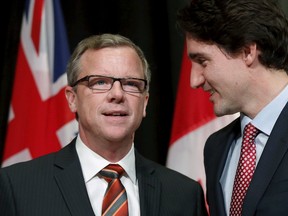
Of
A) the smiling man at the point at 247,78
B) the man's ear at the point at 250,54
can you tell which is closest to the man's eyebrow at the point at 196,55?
the smiling man at the point at 247,78

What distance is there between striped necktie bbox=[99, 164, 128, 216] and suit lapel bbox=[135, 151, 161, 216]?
67 mm

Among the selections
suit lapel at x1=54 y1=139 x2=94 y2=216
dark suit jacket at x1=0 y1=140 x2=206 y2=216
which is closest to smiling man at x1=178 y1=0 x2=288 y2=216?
dark suit jacket at x1=0 y1=140 x2=206 y2=216

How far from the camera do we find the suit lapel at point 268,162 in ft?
6.40

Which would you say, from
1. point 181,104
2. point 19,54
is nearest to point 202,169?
point 181,104

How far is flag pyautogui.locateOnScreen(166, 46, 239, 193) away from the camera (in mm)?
2998

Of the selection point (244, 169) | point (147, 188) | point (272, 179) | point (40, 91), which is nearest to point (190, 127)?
point (40, 91)

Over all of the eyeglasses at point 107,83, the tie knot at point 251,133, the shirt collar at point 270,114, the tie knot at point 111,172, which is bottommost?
the tie knot at point 111,172

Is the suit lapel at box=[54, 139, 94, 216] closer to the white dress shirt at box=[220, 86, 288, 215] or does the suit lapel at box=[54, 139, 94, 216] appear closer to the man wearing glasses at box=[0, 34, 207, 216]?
the man wearing glasses at box=[0, 34, 207, 216]

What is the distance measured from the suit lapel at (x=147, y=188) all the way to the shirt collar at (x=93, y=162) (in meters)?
0.03

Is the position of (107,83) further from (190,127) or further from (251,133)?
(190,127)

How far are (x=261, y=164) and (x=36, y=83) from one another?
1.57 metres

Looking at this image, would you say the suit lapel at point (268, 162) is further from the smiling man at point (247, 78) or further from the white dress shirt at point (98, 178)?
the white dress shirt at point (98, 178)

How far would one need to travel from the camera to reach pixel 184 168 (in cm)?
303

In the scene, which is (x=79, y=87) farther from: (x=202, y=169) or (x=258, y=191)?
(x=202, y=169)
